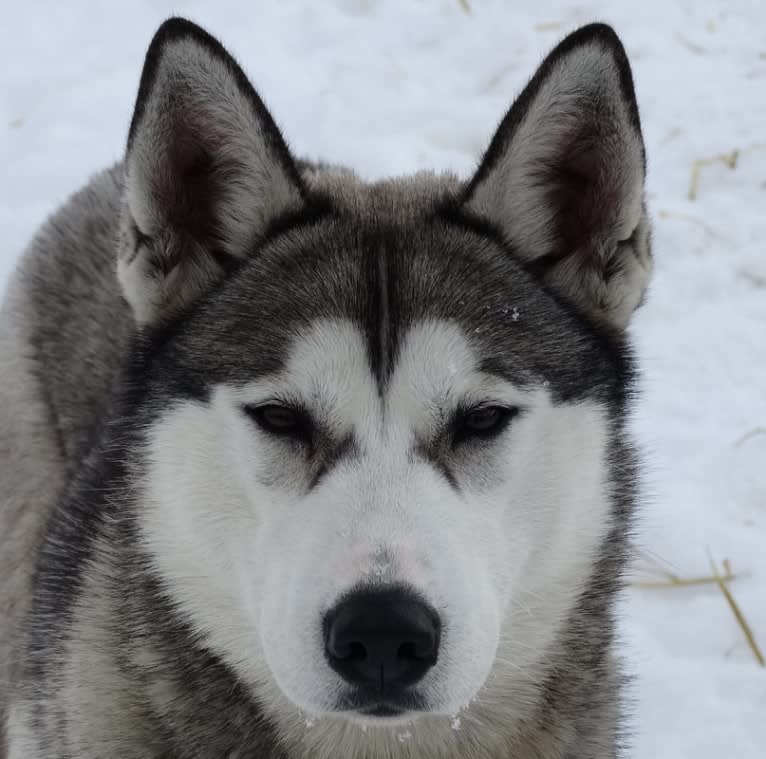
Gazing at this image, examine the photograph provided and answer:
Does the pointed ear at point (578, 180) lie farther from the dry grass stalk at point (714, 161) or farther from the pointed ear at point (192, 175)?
the dry grass stalk at point (714, 161)

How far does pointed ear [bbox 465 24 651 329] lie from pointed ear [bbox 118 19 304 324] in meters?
0.51

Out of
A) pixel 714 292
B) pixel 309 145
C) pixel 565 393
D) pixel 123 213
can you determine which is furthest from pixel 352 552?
pixel 309 145

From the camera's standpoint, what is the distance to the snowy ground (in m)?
4.06

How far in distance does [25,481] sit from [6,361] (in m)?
0.44

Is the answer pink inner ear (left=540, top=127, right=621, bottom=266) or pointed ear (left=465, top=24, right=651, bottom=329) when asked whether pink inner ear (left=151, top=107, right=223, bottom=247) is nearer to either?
pointed ear (left=465, top=24, right=651, bottom=329)

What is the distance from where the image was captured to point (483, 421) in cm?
261

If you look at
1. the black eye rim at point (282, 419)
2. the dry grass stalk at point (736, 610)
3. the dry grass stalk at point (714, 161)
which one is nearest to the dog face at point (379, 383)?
the black eye rim at point (282, 419)

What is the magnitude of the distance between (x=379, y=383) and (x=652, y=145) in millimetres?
4079

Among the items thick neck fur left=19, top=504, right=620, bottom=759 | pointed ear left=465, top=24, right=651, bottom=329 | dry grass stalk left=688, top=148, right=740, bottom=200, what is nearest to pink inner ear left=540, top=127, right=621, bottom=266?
A: pointed ear left=465, top=24, right=651, bottom=329

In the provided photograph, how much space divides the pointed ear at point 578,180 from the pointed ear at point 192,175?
0.51 meters

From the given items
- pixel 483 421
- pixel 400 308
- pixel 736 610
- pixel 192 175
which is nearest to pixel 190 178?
pixel 192 175

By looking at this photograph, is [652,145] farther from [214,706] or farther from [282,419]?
[214,706]

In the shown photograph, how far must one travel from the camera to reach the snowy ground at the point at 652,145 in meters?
4.06

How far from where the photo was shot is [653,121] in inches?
248
